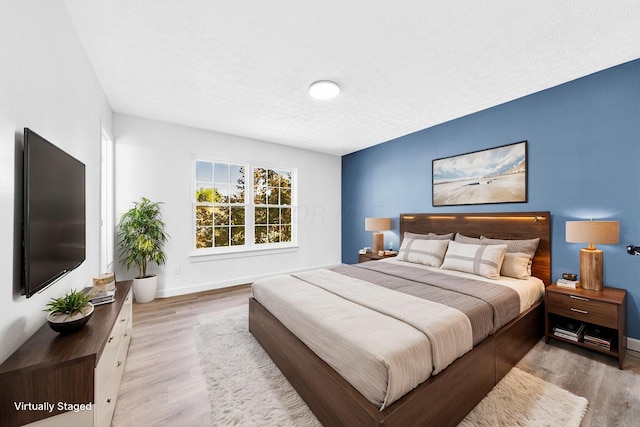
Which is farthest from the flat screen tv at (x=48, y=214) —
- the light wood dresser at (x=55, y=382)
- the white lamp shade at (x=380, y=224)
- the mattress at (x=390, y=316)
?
the white lamp shade at (x=380, y=224)

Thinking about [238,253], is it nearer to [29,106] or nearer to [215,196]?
[215,196]

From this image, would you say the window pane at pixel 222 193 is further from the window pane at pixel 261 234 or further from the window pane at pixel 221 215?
the window pane at pixel 261 234

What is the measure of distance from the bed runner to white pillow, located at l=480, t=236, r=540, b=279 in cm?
53

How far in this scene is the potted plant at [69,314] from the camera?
4.34 ft

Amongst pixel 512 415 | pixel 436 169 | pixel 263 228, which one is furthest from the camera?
pixel 263 228

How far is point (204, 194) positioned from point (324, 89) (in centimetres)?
268

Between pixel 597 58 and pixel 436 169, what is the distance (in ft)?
6.30

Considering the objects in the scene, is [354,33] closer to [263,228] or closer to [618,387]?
[618,387]

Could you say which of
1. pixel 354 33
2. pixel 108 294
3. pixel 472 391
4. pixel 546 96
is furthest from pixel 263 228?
pixel 546 96

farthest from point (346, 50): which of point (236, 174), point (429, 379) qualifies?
point (236, 174)

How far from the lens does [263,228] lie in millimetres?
4859

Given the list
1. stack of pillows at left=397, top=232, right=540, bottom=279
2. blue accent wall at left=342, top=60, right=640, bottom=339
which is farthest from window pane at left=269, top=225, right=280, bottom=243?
blue accent wall at left=342, top=60, right=640, bottom=339

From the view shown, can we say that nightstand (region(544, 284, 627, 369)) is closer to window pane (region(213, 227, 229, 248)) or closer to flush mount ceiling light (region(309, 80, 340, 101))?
flush mount ceiling light (region(309, 80, 340, 101))

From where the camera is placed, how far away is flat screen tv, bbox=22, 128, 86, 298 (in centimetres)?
122
